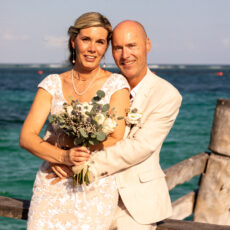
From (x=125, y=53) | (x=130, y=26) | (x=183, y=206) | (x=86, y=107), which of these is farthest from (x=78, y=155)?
(x=183, y=206)

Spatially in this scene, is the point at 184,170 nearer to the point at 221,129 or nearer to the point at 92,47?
the point at 221,129

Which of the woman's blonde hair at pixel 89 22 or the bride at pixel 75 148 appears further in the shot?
the woman's blonde hair at pixel 89 22

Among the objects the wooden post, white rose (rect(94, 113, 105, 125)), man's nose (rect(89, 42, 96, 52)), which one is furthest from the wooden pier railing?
white rose (rect(94, 113, 105, 125))

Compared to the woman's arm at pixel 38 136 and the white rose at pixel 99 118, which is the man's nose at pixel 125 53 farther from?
the white rose at pixel 99 118

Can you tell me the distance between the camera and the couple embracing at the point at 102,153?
2.79 metres

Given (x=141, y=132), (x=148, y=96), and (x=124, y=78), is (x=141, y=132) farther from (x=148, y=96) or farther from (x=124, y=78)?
(x=124, y=78)

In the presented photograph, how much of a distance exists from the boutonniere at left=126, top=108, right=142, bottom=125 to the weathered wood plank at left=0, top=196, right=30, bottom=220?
111 centimetres

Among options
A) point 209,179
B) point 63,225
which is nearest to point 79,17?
point 63,225

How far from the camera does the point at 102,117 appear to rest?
8.33ft

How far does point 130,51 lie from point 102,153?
956 millimetres

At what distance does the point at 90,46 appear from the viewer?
3.03 metres

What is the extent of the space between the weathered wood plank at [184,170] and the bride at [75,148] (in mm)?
1719

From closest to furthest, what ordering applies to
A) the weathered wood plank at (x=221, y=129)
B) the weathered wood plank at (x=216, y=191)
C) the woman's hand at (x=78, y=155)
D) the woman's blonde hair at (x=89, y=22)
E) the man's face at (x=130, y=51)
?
the woman's hand at (x=78, y=155)
the woman's blonde hair at (x=89, y=22)
the man's face at (x=130, y=51)
the weathered wood plank at (x=221, y=129)
the weathered wood plank at (x=216, y=191)

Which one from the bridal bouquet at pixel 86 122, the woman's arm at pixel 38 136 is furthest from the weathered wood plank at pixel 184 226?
the woman's arm at pixel 38 136
